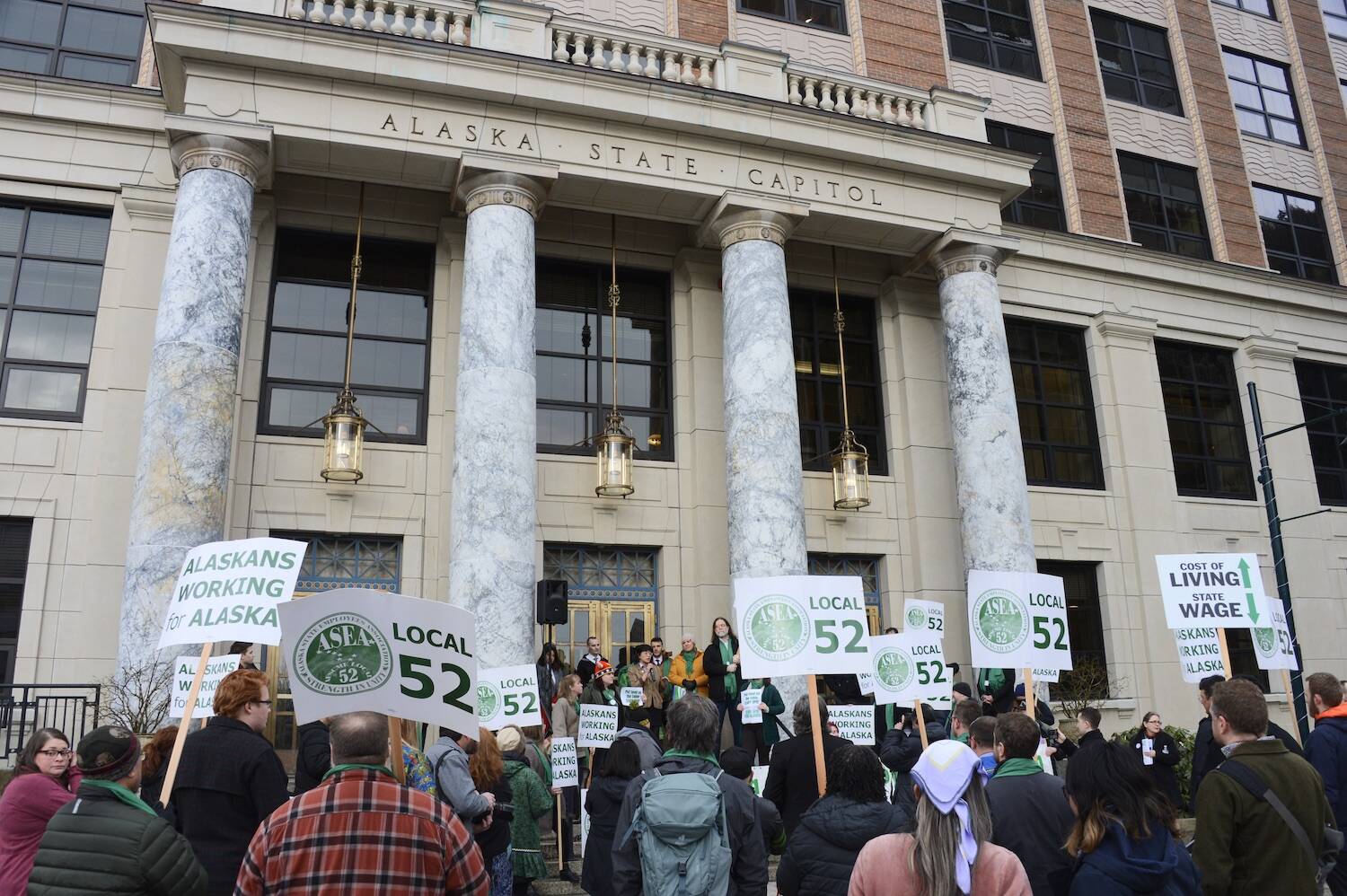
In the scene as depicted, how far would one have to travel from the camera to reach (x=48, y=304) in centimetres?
1534

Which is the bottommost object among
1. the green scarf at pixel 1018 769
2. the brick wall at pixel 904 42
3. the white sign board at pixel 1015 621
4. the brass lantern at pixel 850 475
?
the green scarf at pixel 1018 769

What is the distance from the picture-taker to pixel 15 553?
14.3 m

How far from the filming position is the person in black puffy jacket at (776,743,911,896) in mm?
4391

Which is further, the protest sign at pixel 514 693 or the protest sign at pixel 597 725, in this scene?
the protest sign at pixel 597 725

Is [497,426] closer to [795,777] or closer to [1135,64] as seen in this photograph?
[795,777]

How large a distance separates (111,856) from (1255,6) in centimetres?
3156

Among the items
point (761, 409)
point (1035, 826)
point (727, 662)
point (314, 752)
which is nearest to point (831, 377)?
point (761, 409)

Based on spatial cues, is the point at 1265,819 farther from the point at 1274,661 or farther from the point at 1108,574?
the point at 1108,574

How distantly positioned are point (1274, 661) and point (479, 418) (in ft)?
32.8

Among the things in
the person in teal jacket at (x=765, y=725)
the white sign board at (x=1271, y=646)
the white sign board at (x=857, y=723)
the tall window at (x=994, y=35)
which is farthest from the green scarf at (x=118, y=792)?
the tall window at (x=994, y=35)

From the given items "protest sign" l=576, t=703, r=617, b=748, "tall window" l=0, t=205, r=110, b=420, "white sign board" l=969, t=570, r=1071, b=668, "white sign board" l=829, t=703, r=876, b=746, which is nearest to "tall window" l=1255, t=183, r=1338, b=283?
"white sign board" l=969, t=570, r=1071, b=668

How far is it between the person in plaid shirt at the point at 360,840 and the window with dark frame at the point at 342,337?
44.4 ft

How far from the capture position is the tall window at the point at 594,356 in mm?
17625

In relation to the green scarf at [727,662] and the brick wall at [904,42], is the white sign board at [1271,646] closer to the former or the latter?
the green scarf at [727,662]
